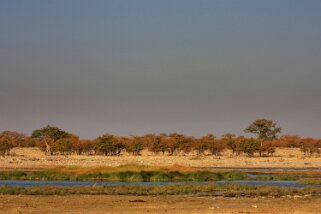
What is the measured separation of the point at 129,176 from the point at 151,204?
88.4 ft

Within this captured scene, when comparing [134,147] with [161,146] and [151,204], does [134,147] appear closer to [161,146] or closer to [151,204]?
[161,146]

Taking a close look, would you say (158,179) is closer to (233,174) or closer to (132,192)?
(233,174)

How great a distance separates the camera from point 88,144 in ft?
421

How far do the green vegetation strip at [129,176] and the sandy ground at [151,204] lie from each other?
21063mm

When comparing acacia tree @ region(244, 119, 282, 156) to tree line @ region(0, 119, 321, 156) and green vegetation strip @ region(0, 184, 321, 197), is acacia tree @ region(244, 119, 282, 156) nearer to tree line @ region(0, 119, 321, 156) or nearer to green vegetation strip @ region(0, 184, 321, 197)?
tree line @ region(0, 119, 321, 156)

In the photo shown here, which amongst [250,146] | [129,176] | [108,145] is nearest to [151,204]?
[129,176]

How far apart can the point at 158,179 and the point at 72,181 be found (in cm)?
714

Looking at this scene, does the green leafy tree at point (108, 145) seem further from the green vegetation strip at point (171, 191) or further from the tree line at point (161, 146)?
the green vegetation strip at point (171, 191)

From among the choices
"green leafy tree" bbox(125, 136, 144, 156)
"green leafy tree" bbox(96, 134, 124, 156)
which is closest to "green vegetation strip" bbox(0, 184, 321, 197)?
"green leafy tree" bbox(96, 134, 124, 156)

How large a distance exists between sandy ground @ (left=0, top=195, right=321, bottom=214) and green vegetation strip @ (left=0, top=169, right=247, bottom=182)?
21063mm

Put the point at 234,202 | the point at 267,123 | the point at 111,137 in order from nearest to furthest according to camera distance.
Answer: the point at 234,202
the point at 111,137
the point at 267,123

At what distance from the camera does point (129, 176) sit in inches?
2365

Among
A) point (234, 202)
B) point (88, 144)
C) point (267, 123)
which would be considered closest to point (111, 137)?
point (88, 144)

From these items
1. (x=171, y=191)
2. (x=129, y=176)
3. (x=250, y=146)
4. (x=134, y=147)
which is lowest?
(x=171, y=191)
